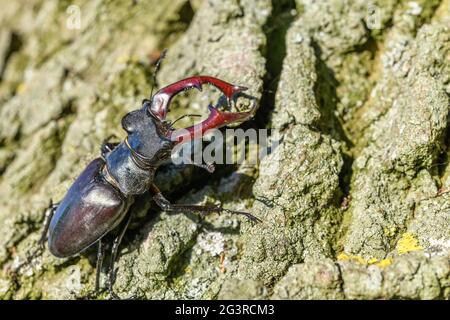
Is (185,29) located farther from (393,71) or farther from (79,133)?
(393,71)

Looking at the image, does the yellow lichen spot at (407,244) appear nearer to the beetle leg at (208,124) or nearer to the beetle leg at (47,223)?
the beetle leg at (208,124)

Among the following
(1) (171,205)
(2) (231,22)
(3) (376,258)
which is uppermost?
(2) (231,22)

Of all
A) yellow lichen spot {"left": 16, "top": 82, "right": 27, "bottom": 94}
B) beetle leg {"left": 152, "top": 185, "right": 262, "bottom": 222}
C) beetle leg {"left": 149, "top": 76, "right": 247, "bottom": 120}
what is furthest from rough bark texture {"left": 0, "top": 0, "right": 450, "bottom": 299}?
yellow lichen spot {"left": 16, "top": 82, "right": 27, "bottom": 94}

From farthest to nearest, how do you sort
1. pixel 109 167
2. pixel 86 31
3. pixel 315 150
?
pixel 86 31, pixel 109 167, pixel 315 150

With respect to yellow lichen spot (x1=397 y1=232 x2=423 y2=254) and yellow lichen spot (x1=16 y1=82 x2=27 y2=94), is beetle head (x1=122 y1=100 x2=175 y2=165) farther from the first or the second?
yellow lichen spot (x1=16 y1=82 x2=27 y2=94)

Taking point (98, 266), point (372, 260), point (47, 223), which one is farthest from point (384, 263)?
point (47, 223)

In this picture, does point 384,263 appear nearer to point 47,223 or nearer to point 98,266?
point 98,266

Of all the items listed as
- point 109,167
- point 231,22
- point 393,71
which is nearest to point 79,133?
point 109,167
